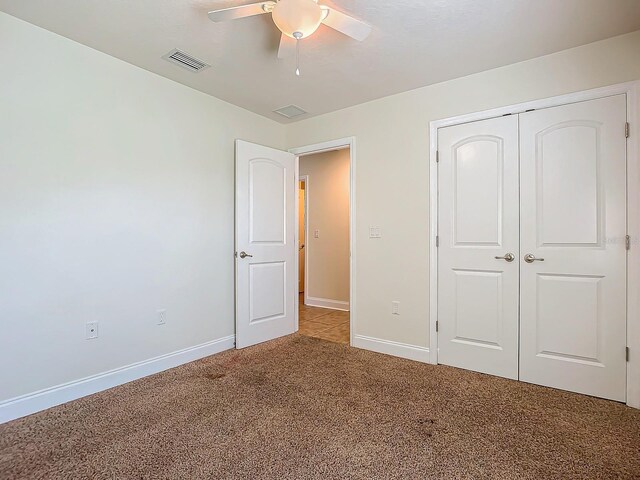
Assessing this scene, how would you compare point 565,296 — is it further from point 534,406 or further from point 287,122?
point 287,122

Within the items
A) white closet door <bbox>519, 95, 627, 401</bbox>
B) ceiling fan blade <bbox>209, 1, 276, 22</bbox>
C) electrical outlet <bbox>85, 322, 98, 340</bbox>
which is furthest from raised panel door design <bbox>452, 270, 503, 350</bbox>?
electrical outlet <bbox>85, 322, 98, 340</bbox>

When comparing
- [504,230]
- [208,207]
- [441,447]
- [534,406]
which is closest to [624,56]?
[504,230]

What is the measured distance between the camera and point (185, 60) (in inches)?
101

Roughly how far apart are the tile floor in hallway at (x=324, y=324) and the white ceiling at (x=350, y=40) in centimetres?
259

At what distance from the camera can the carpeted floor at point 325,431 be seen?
160cm

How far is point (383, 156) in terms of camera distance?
327 centimetres

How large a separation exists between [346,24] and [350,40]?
0.48 meters

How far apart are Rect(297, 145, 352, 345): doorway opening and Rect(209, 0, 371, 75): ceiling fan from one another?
3165 mm

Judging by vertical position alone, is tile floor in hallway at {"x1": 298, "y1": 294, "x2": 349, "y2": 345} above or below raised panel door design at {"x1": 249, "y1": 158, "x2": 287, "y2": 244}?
below

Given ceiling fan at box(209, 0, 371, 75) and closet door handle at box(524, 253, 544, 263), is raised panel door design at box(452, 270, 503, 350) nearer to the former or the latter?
closet door handle at box(524, 253, 544, 263)

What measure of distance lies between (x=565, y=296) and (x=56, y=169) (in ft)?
12.0

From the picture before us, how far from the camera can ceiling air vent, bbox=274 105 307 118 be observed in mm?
3521

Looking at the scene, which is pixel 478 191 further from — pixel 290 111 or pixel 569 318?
pixel 290 111

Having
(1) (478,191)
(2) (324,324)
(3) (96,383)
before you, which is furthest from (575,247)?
(3) (96,383)
